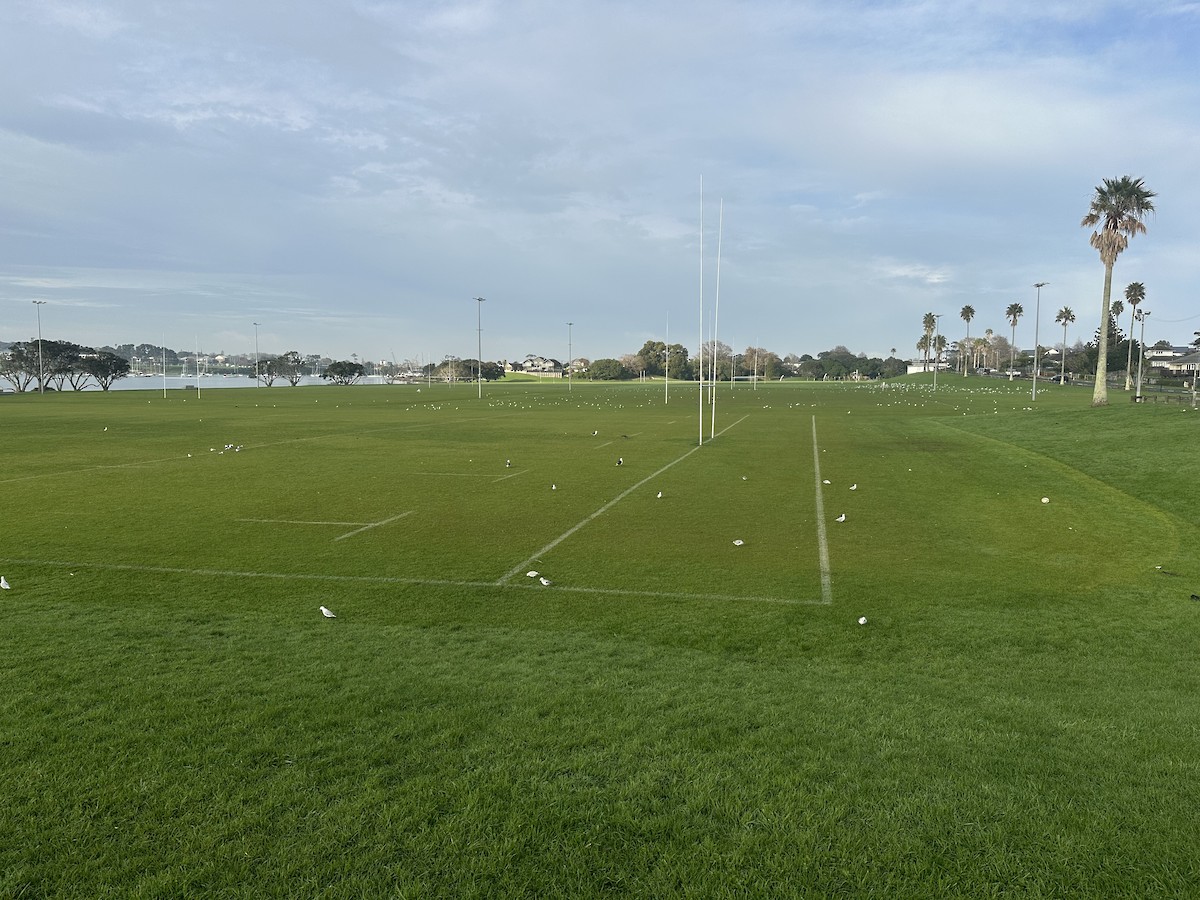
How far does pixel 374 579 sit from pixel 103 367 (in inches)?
4756

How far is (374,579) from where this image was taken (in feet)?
36.0

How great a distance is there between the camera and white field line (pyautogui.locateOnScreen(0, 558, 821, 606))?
10.2 m

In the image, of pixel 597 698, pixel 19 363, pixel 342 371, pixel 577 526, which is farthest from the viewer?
pixel 342 371

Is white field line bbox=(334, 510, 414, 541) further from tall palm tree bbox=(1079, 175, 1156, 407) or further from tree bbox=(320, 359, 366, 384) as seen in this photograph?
tree bbox=(320, 359, 366, 384)

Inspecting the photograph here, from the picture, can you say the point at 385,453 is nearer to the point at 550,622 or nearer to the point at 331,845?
the point at 550,622

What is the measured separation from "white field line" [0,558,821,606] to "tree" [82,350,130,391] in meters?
116

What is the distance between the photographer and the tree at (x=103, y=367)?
10962cm

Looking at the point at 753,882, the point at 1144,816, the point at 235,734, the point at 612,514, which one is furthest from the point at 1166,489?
the point at 235,734

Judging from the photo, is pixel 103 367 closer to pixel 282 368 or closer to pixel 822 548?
pixel 282 368

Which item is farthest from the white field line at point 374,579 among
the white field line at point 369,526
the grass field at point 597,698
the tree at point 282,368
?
the tree at point 282,368

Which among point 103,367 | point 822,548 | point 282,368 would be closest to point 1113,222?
point 822,548

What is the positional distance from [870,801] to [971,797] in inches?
26.0

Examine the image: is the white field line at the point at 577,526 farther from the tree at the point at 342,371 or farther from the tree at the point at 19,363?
the tree at the point at 342,371

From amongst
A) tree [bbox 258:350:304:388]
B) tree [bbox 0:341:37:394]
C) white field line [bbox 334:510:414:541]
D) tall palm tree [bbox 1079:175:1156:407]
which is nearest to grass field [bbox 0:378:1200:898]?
white field line [bbox 334:510:414:541]
